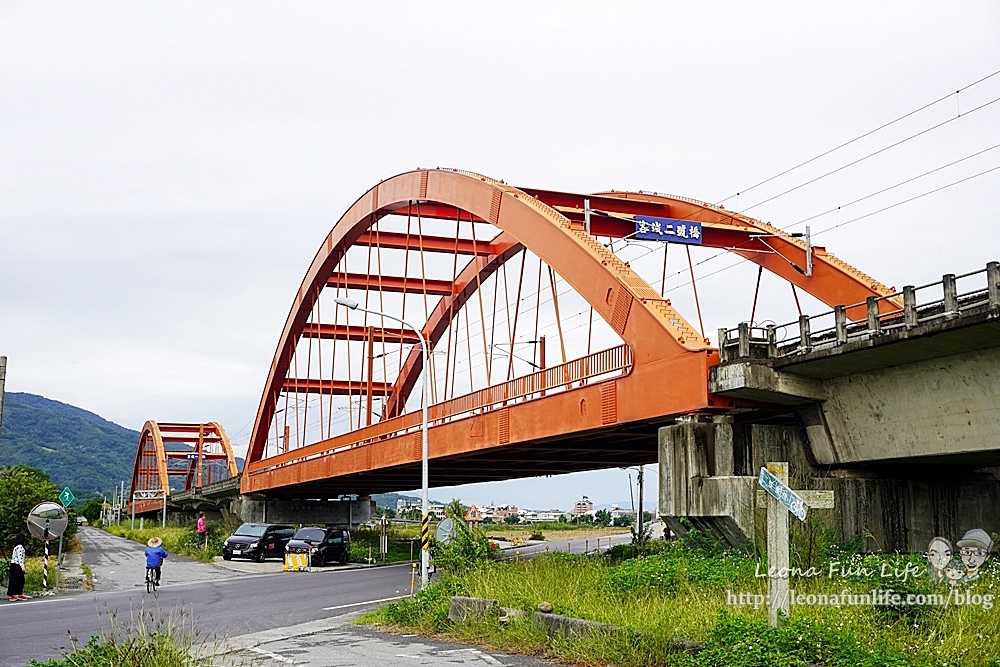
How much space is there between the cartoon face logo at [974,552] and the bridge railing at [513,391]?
7939 mm

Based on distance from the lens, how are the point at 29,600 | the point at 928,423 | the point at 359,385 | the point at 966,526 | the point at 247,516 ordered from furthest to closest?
the point at 247,516, the point at 359,385, the point at 29,600, the point at 966,526, the point at 928,423

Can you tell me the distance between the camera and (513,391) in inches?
1110

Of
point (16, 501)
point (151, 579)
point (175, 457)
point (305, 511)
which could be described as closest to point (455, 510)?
point (151, 579)

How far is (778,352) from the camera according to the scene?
794 inches

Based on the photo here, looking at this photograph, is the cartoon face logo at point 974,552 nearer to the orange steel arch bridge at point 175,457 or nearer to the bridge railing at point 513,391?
the bridge railing at point 513,391

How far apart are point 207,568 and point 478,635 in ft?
85.9

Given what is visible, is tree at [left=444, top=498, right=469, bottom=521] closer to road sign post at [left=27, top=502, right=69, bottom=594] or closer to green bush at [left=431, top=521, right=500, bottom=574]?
green bush at [left=431, top=521, right=500, bottom=574]

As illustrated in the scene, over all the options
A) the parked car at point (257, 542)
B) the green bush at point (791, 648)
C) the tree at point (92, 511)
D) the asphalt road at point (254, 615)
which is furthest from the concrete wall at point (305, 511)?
the tree at point (92, 511)

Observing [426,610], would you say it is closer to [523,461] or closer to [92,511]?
[523,461]

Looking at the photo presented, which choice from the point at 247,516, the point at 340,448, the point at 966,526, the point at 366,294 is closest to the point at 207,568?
the point at 340,448

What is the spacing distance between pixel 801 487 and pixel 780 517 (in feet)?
30.5

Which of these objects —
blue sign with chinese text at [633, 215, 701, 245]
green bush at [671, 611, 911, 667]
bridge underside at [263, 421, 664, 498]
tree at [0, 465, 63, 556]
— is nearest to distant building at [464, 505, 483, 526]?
bridge underside at [263, 421, 664, 498]

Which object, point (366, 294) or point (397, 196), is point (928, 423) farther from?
point (366, 294)

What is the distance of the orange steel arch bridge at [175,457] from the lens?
9569cm
